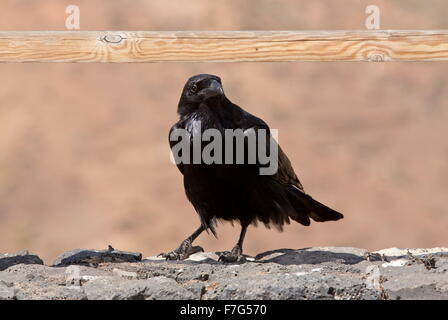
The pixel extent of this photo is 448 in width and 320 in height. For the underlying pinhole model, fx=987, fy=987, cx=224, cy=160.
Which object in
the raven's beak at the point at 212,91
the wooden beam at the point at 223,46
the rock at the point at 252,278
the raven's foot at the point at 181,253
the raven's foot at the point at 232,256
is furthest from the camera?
the raven's foot at the point at 181,253

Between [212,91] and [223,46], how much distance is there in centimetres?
35

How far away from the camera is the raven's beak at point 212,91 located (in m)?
6.41

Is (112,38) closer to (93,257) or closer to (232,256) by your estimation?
(93,257)

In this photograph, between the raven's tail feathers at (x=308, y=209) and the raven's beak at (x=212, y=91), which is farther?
the raven's tail feathers at (x=308, y=209)

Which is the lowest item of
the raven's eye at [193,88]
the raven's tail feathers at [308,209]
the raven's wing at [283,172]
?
the raven's tail feathers at [308,209]

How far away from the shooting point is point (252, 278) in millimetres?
5480

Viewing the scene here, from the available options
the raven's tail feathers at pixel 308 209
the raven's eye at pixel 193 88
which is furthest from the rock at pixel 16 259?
the raven's tail feathers at pixel 308 209

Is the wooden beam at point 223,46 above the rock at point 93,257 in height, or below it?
above

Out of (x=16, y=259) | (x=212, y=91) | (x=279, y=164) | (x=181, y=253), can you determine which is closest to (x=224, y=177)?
(x=279, y=164)

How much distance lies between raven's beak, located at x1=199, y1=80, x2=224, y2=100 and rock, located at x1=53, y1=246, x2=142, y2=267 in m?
1.24

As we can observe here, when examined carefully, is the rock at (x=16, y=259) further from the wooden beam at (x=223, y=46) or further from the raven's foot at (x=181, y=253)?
the wooden beam at (x=223, y=46)

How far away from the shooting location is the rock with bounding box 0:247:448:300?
5172 mm
